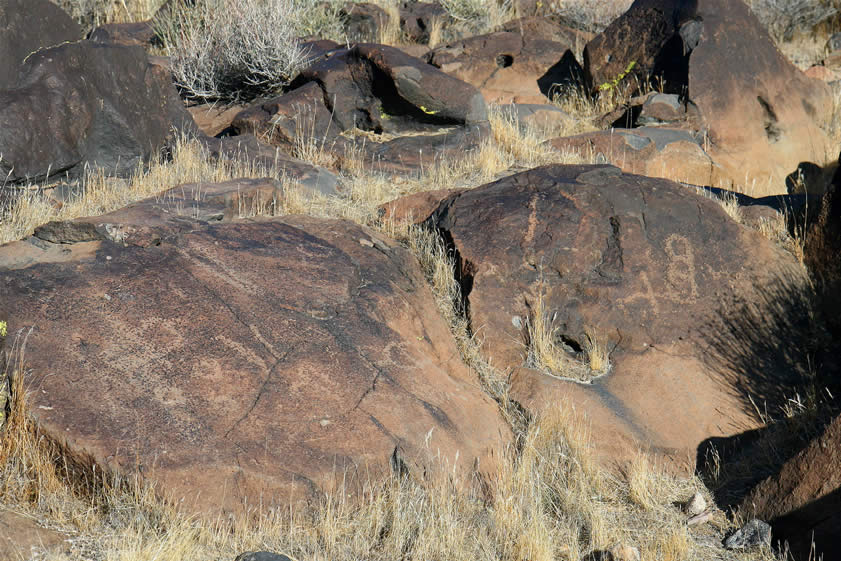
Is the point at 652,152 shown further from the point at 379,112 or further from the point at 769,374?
the point at 769,374

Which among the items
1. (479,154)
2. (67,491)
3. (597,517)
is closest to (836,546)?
(597,517)

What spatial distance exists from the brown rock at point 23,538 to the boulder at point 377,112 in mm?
5101

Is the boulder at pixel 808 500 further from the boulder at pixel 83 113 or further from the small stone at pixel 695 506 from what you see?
the boulder at pixel 83 113

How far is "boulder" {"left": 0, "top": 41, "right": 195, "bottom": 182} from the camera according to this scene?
6.03 m

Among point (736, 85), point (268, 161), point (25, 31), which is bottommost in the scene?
point (268, 161)

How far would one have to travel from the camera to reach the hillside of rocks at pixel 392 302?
143 inches

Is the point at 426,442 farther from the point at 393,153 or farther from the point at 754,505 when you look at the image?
the point at 393,153

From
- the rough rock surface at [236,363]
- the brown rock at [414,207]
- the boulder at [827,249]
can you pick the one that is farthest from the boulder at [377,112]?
the boulder at [827,249]

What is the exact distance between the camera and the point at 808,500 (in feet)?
12.1

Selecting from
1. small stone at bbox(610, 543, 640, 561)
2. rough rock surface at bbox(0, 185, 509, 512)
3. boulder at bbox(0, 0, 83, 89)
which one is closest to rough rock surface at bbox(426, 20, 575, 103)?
boulder at bbox(0, 0, 83, 89)

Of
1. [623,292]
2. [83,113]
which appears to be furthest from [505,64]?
[623,292]

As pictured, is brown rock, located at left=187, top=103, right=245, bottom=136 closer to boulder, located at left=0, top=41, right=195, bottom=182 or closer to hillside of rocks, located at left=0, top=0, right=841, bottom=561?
hillside of rocks, located at left=0, top=0, right=841, bottom=561

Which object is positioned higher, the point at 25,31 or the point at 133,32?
the point at 25,31

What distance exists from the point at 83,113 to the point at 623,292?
14.9 ft
